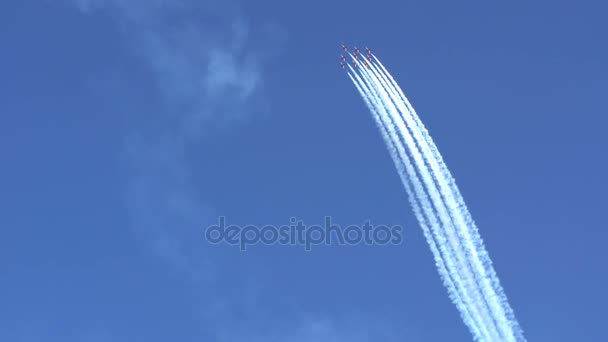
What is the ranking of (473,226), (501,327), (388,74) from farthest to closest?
(388,74) → (473,226) → (501,327)

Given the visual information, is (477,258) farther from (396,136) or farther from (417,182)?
(396,136)

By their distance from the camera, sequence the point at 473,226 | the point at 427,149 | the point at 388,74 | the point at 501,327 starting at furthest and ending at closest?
1. the point at 388,74
2. the point at 427,149
3. the point at 473,226
4. the point at 501,327

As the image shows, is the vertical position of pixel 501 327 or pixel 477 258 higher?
pixel 477 258

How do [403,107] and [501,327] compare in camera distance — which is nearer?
[501,327]

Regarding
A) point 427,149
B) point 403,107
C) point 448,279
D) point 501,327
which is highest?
point 403,107

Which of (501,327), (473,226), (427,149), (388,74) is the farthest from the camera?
(388,74)

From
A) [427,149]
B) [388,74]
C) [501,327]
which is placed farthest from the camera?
[388,74]

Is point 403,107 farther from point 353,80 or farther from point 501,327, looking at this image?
point 501,327

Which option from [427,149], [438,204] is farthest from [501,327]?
[427,149]

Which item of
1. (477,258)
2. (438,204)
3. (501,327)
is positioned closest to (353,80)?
(438,204)
